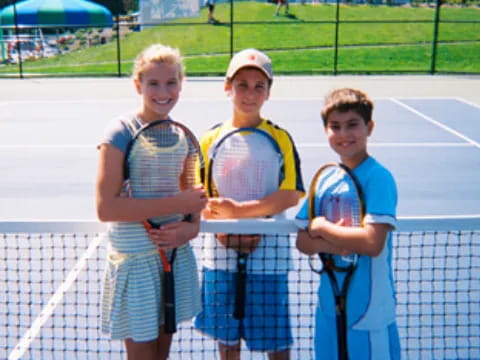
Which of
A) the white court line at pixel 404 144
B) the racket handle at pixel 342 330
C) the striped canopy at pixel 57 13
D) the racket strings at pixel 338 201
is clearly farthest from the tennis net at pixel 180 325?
the striped canopy at pixel 57 13

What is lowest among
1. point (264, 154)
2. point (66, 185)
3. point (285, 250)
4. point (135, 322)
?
point (66, 185)

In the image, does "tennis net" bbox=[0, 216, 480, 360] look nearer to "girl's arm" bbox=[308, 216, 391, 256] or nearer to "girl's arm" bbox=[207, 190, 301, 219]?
"girl's arm" bbox=[207, 190, 301, 219]

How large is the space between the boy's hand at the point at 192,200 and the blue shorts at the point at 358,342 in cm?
64

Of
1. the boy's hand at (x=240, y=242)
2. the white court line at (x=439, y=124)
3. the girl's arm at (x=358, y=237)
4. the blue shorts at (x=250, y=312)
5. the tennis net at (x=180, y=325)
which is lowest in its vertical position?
the tennis net at (x=180, y=325)

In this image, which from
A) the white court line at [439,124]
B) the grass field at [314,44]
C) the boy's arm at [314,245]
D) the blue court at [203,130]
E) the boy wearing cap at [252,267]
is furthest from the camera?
the grass field at [314,44]

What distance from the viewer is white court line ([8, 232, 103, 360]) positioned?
11.9ft

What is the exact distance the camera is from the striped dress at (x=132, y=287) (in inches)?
103

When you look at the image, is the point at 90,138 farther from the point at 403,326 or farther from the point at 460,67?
the point at 460,67

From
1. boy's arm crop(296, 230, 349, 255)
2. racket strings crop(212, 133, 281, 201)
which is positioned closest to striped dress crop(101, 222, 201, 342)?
racket strings crop(212, 133, 281, 201)

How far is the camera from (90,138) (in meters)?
10.1

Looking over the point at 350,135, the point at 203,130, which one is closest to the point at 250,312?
the point at 350,135

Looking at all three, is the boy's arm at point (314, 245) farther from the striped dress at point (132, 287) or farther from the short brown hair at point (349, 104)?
the striped dress at point (132, 287)

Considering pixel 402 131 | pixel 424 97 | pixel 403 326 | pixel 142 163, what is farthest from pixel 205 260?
pixel 424 97

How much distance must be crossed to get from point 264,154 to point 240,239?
0.39m
